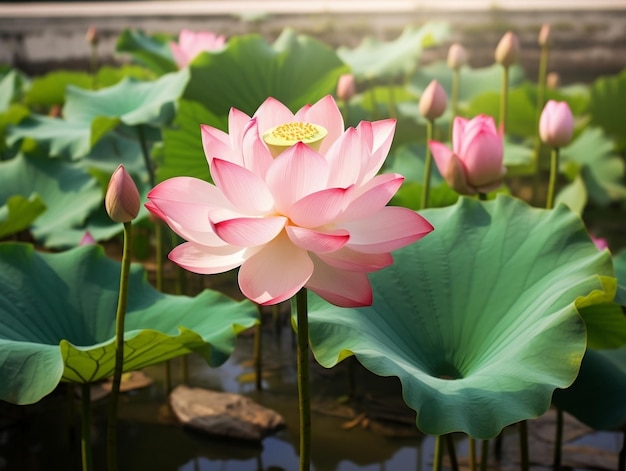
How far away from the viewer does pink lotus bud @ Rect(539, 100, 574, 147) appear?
5.72ft

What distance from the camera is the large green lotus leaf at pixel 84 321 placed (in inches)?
49.7

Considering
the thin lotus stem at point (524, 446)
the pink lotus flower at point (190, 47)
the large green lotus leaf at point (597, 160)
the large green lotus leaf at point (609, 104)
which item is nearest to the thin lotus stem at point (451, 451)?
the thin lotus stem at point (524, 446)

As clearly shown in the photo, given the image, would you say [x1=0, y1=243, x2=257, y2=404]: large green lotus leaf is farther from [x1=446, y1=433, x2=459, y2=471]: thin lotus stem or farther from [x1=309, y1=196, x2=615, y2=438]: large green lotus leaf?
[x1=446, y1=433, x2=459, y2=471]: thin lotus stem

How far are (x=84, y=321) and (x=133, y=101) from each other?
1.13m

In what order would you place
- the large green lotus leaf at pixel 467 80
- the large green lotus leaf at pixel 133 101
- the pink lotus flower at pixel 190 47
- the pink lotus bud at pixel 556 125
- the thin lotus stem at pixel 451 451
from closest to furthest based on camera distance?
the thin lotus stem at pixel 451 451
the pink lotus bud at pixel 556 125
the large green lotus leaf at pixel 133 101
the pink lotus flower at pixel 190 47
the large green lotus leaf at pixel 467 80

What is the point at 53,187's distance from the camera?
7.92 ft

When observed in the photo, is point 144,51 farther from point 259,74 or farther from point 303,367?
point 303,367

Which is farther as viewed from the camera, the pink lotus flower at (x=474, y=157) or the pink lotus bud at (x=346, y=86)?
the pink lotus bud at (x=346, y=86)

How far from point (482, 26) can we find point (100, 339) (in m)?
4.13

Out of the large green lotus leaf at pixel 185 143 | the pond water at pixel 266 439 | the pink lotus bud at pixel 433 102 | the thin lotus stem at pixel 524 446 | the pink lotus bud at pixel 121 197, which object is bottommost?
the pond water at pixel 266 439

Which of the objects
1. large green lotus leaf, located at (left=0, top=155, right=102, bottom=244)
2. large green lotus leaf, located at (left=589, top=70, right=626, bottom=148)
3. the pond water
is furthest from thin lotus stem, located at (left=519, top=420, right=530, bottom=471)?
large green lotus leaf, located at (left=589, top=70, right=626, bottom=148)

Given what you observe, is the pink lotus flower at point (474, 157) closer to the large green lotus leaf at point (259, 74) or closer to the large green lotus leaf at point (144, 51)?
the large green lotus leaf at point (259, 74)

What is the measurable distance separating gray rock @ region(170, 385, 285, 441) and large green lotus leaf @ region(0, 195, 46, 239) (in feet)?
1.90

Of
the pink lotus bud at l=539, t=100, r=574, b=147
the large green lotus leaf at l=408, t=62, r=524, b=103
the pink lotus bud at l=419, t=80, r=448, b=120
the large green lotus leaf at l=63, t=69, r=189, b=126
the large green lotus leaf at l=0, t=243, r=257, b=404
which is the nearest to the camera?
the large green lotus leaf at l=0, t=243, r=257, b=404
